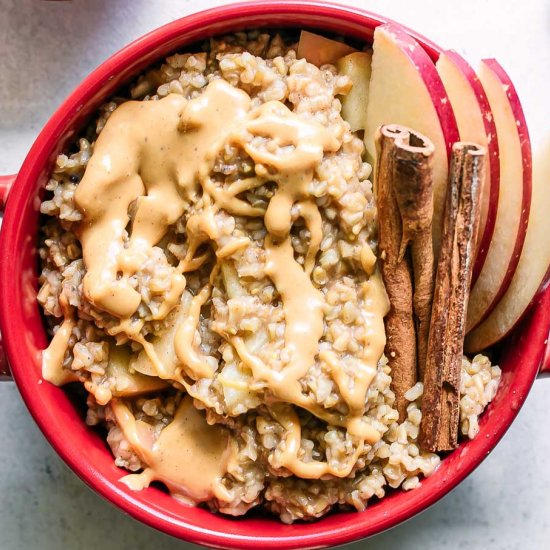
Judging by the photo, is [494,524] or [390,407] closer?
[390,407]

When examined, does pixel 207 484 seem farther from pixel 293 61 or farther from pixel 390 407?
pixel 293 61

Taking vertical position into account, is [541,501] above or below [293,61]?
below

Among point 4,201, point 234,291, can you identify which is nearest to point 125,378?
point 234,291

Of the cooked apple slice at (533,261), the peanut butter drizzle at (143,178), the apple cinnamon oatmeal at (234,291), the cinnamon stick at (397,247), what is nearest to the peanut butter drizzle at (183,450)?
the apple cinnamon oatmeal at (234,291)

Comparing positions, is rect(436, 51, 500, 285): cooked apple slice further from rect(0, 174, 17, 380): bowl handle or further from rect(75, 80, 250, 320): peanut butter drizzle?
rect(0, 174, 17, 380): bowl handle

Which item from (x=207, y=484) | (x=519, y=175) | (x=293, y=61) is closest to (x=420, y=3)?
(x=293, y=61)

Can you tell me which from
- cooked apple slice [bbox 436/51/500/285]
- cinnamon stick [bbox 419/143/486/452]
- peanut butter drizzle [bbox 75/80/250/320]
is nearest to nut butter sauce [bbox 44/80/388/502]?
peanut butter drizzle [bbox 75/80/250/320]
